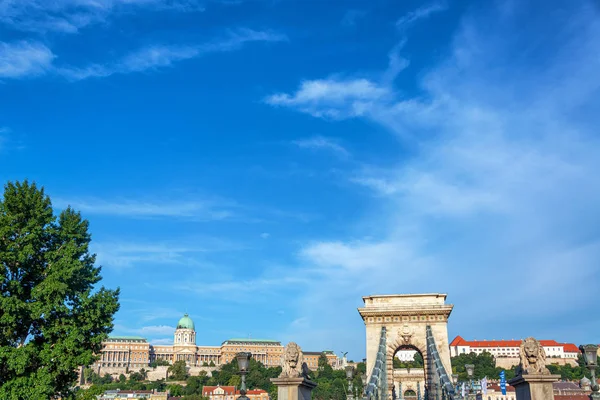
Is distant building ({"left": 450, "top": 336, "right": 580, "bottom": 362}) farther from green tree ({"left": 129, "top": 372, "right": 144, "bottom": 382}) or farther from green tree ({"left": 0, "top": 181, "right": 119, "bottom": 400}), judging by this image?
green tree ({"left": 0, "top": 181, "right": 119, "bottom": 400})

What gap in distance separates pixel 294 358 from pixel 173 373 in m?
195

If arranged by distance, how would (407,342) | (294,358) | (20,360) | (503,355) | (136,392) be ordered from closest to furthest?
(294,358)
(20,360)
(407,342)
(136,392)
(503,355)

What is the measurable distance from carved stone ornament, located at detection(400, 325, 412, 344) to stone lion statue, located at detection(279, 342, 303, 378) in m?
27.9

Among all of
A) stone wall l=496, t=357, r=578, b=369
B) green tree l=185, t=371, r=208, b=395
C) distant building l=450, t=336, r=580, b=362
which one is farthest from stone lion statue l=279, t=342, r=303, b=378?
distant building l=450, t=336, r=580, b=362

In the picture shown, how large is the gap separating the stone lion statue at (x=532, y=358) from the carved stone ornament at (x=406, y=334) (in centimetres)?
2788

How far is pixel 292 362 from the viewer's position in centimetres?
1528

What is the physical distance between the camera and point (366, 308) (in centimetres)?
4256

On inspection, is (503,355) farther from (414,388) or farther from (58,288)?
(58,288)

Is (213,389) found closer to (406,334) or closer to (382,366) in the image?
(406,334)

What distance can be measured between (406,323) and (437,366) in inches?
220

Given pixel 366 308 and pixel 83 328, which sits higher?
pixel 366 308

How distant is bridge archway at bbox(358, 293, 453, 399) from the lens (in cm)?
4112

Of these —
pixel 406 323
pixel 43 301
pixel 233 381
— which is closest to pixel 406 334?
pixel 406 323

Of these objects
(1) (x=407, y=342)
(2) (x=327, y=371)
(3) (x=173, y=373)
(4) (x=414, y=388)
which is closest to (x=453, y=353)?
(2) (x=327, y=371)
